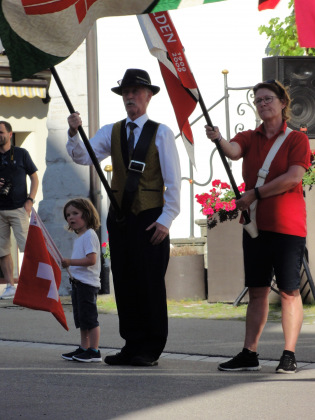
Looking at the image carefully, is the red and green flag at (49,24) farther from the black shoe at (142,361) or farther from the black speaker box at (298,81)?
the black speaker box at (298,81)

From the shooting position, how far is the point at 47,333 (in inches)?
353

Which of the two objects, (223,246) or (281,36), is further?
(281,36)

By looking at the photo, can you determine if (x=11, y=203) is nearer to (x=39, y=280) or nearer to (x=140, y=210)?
(x=39, y=280)

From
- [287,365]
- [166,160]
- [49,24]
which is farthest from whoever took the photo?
[166,160]

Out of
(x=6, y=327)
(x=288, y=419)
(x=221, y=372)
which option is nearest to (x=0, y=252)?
(x=6, y=327)

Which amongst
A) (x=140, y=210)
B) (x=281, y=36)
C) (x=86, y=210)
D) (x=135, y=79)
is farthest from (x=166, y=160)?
(x=281, y=36)

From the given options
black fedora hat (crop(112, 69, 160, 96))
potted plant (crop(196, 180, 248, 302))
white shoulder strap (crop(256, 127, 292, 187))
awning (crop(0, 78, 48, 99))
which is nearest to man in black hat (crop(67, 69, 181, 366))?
black fedora hat (crop(112, 69, 160, 96))

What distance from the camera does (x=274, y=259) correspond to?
22.5 feet

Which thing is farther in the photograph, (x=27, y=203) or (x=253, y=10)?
(x=253, y=10)

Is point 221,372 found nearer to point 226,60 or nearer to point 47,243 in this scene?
point 47,243

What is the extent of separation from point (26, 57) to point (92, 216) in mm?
1577

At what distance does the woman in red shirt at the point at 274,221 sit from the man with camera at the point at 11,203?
16.1ft

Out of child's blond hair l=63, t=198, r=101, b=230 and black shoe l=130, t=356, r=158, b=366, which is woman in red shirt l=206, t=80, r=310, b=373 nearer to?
black shoe l=130, t=356, r=158, b=366

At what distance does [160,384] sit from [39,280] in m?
1.27
